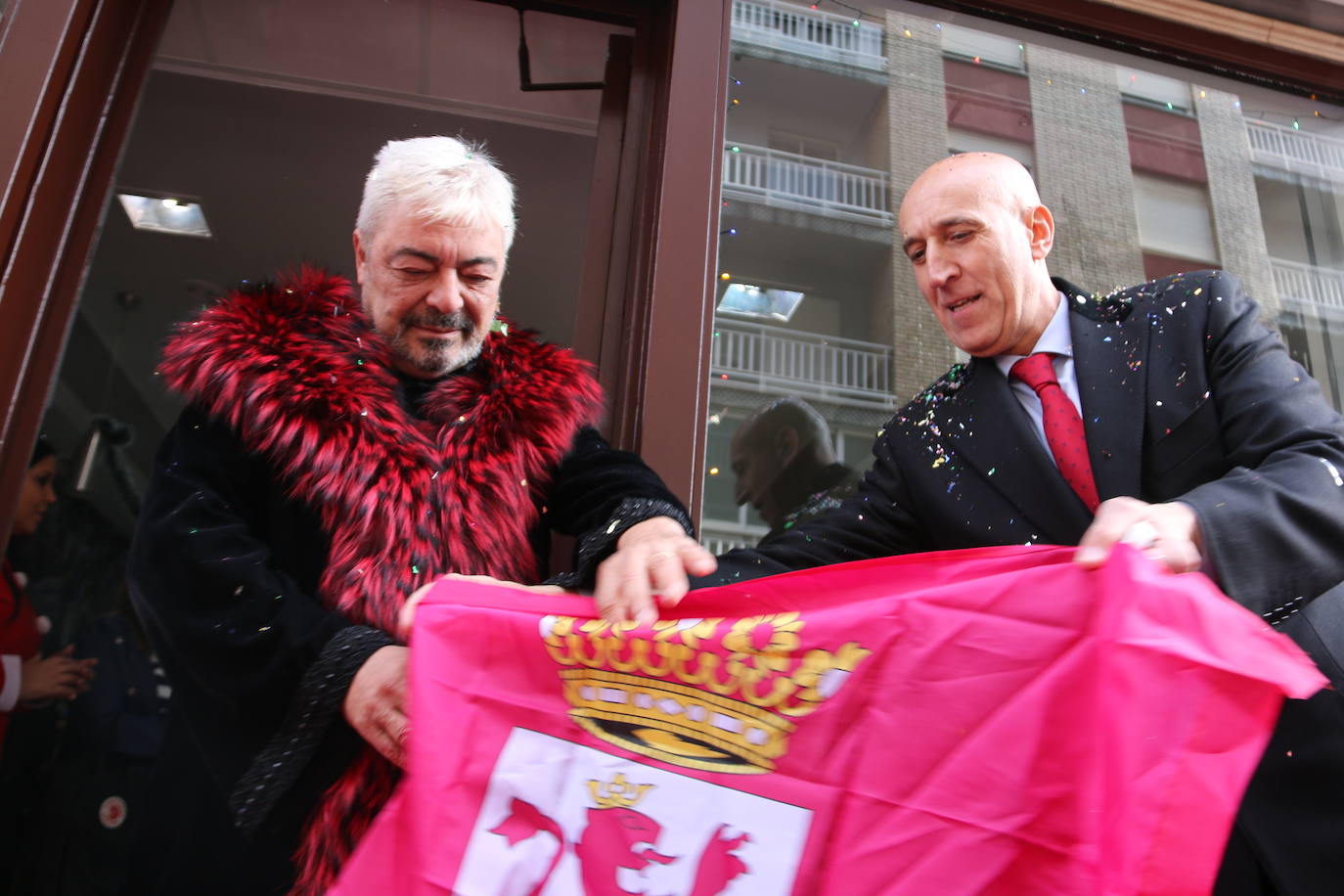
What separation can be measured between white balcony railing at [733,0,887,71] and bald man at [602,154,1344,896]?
95 cm

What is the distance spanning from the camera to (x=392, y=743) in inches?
65.7

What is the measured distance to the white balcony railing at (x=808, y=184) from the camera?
3.00 m

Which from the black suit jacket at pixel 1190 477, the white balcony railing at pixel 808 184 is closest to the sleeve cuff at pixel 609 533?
the black suit jacket at pixel 1190 477

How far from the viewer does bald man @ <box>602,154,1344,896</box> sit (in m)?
1.49

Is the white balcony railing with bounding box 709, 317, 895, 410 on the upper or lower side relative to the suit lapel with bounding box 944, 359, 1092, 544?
upper

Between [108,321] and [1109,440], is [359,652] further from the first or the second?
[108,321]

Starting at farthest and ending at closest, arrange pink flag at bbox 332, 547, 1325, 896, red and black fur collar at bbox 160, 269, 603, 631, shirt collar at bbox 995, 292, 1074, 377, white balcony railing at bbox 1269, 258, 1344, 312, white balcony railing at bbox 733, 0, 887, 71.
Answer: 1. white balcony railing at bbox 1269, 258, 1344, 312
2. white balcony railing at bbox 733, 0, 887, 71
3. shirt collar at bbox 995, 292, 1074, 377
4. red and black fur collar at bbox 160, 269, 603, 631
5. pink flag at bbox 332, 547, 1325, 896

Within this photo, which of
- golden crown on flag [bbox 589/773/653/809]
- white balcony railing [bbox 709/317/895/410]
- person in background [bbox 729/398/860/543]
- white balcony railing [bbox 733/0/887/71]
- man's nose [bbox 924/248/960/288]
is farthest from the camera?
white balcony railing [bbox 733/0/887/71]

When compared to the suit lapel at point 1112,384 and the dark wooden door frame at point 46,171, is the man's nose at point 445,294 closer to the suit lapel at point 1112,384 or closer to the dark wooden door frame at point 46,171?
the dark wooden door frame at point 46,171

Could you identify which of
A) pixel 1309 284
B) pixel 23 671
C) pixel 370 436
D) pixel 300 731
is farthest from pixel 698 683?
pixel 1309 284

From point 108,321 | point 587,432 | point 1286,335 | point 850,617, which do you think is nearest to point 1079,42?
point 1286,335

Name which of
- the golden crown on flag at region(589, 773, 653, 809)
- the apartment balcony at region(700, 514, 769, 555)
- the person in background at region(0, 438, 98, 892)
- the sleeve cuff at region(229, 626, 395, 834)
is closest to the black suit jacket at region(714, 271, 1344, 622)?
the apartment balcony at region(700, 514, 769, 555)

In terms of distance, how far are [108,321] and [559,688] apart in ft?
8.60

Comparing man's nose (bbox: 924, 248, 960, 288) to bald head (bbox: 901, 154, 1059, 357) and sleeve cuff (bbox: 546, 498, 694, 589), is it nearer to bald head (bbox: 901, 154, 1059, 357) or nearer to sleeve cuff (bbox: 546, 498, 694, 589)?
bald head (bbox: 901, 154, 1059, 357)
